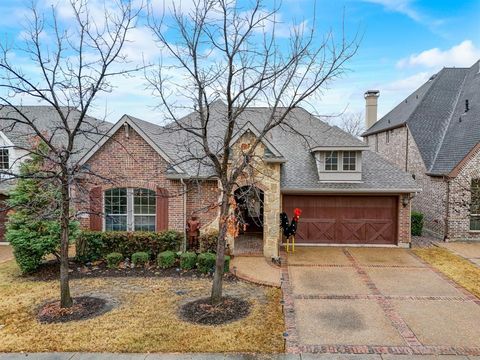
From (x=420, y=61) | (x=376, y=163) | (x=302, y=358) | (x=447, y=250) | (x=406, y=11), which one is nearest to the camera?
(x=302, y=358)

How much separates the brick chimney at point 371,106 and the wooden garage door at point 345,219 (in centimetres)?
1416

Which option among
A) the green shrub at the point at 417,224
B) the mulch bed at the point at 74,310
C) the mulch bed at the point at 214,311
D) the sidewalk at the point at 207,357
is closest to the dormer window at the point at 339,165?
the green shrub at the point at 417,224

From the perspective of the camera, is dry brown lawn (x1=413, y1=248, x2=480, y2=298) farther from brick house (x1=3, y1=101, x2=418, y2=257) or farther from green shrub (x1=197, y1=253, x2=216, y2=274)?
green shrub (x1=197, y1=253, x2=216, y2=274)

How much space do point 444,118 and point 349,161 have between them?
8391 millimetres

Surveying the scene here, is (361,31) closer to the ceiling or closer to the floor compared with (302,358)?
closer to the ceiling

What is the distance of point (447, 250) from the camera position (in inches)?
615

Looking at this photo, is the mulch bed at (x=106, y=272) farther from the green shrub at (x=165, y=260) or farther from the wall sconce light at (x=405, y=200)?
the wall sconce light at (x=405, y=200)

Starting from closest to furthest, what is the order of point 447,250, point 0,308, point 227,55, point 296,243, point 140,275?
point 227,55, point 0,308, point 140,275, point 447,250, point 296,243

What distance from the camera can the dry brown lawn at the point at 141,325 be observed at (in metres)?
7.21

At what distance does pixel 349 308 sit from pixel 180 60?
7.41m

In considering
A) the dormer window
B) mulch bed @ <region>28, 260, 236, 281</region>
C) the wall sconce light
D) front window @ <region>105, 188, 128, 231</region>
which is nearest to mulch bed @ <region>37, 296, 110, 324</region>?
mulch bed @ <region>28, 260, 236, 281</region>

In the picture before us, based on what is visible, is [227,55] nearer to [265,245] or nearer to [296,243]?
[265,245]

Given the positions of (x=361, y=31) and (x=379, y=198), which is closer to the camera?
(x=361, y=31)

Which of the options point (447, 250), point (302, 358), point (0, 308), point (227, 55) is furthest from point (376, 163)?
point (0, 308)
